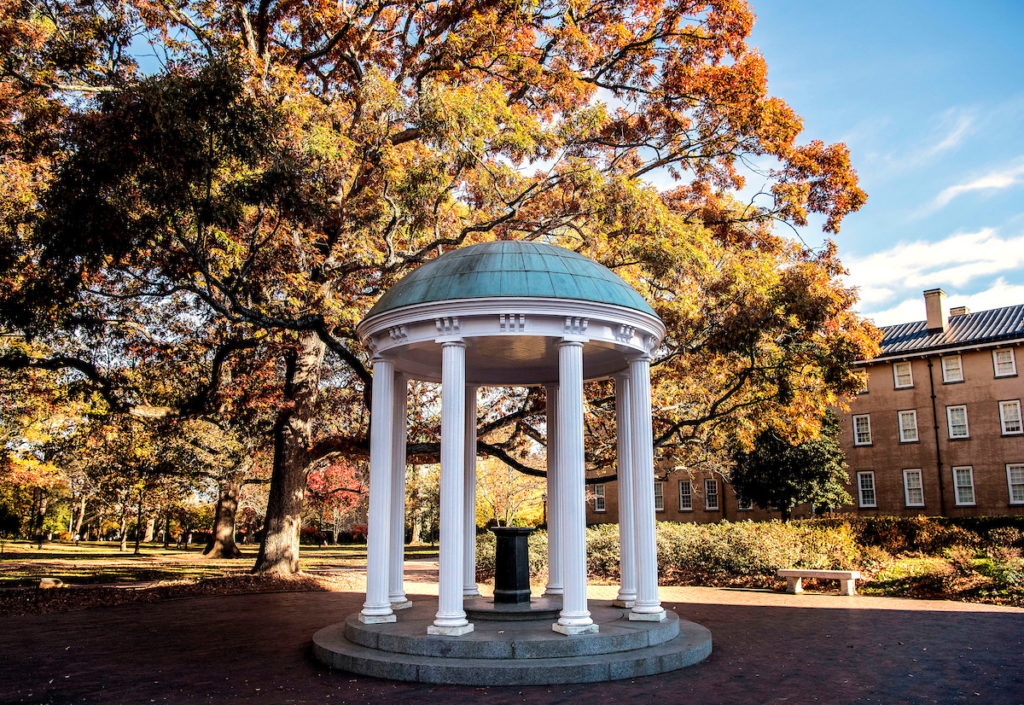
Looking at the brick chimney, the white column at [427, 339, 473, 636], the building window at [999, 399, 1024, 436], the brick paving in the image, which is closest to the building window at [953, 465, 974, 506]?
the building window at [999, 399, 1024, 436]

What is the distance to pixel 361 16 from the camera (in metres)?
19.1

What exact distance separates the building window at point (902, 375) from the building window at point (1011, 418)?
491cm

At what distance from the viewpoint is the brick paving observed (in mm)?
8156

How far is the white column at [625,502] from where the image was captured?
12250mm

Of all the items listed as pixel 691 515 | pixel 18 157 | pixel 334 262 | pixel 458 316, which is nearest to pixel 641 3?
pixel 334 262

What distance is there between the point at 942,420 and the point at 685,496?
16.7 meters

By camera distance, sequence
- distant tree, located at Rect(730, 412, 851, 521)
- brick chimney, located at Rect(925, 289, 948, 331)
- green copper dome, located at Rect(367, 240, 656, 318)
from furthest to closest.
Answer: brick chimney, located at Rect(925, 289, 948, 331)
distant tree, located at Rect(730, 412, 851, 521)
green copper dome, located at Rect(367, 240, 656, 318)

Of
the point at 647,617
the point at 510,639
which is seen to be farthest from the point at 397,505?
the point at 647,617

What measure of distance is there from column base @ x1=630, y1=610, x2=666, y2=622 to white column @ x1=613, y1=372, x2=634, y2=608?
1.34m

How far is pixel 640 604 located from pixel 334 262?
1323 cm

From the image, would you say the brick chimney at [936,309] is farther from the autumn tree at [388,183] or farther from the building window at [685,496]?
the autumn tree at [388,183]

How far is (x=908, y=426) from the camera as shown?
42188 mm

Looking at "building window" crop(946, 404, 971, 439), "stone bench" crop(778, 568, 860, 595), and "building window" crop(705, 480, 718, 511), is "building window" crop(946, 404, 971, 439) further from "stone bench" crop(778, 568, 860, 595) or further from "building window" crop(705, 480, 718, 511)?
"stone bench" crop(778, 568, 860, 595)

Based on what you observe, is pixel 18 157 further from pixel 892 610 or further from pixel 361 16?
pixel 892 610
